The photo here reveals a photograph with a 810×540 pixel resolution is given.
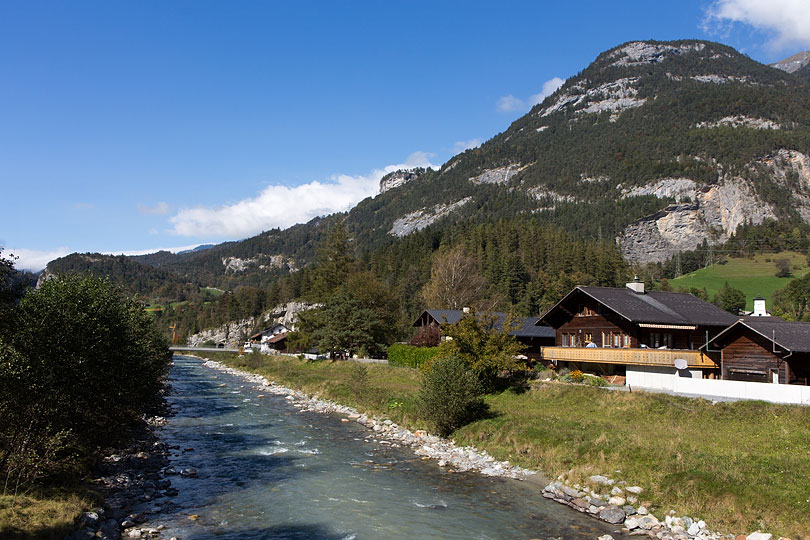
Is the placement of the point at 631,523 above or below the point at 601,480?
below

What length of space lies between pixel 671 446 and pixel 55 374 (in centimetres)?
2493

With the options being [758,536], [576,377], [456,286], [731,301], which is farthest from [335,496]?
[731,301]

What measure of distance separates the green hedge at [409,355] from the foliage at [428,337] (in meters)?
2.38

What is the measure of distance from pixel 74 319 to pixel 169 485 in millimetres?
9509

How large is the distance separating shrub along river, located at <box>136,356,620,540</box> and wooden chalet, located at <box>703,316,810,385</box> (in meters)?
18.6

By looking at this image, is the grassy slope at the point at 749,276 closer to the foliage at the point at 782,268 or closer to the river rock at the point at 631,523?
the foliage at the point at 782,268

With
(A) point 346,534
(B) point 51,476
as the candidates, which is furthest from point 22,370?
(A) point 346,534

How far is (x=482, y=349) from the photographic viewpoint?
40219 millimetres

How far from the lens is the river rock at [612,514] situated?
1975 cm

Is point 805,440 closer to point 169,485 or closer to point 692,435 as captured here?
point 692,435

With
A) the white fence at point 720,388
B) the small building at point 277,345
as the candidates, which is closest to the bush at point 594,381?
the white fence at point 720,388

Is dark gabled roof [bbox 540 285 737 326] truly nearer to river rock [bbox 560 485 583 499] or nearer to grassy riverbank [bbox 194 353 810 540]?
grassy riverbank [bbox 194 353 810 540]

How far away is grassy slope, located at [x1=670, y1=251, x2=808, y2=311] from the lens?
119 metres

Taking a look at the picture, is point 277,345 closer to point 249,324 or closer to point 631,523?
point 249,324
